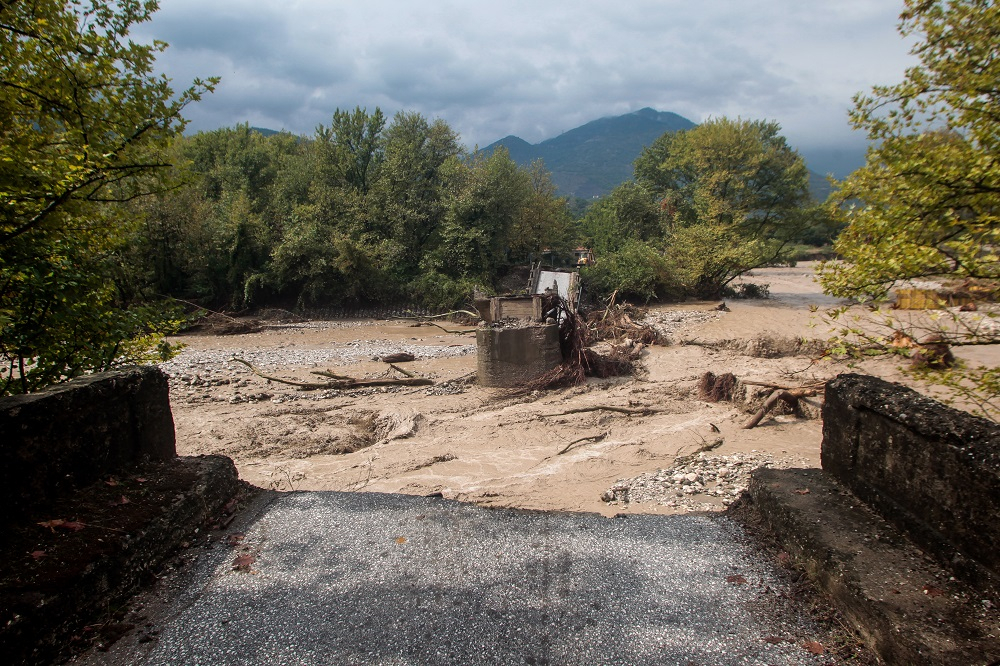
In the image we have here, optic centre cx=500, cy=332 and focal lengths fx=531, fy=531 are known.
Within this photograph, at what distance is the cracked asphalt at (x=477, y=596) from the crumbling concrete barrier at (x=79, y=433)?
3.96ft

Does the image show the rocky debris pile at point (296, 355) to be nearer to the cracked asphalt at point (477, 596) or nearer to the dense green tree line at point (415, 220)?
the dense green tree line at point (415, 220)

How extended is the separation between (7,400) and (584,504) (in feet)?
17.7

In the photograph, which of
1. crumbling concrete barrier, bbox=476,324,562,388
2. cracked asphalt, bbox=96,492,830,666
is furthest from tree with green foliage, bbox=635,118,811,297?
cracked asphalt, bbox=96,492,830,666

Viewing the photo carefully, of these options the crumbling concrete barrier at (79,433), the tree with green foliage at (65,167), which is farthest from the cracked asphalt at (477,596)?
the tree with green foliage at (65,167)

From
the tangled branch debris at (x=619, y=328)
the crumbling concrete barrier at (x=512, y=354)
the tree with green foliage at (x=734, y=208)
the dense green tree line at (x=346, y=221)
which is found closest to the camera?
the crumbling concrete barrier at (x=512, y=354)

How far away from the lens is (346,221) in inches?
1289

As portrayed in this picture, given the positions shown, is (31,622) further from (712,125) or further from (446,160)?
(712,125)

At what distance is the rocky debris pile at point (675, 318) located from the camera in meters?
24.3

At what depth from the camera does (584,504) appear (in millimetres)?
6309

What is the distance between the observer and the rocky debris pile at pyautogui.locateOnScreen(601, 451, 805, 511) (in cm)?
607

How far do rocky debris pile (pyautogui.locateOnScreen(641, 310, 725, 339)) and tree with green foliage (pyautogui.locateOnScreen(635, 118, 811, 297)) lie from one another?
3747 millimetres

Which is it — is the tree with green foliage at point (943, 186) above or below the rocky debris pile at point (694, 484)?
above

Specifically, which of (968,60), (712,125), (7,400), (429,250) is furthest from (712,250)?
(7,400)

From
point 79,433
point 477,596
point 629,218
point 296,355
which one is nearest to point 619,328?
point 296,355
